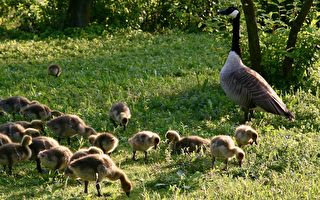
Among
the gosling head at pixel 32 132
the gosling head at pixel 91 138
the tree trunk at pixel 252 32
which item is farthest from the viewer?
the tree trunk at pixel 252 32

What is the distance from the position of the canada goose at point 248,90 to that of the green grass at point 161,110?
353 millimetres

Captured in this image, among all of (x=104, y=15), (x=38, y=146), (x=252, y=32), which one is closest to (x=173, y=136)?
(x=38, y=146)

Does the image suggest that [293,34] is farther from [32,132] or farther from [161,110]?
[32,132]

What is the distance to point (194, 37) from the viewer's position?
68.3 feet

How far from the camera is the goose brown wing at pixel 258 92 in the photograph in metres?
10.9

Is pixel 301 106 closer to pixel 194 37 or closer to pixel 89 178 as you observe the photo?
pixel 89 178

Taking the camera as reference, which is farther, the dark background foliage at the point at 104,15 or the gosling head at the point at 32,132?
the dark background foliage at the point at 104,15

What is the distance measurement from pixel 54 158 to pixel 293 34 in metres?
6.94

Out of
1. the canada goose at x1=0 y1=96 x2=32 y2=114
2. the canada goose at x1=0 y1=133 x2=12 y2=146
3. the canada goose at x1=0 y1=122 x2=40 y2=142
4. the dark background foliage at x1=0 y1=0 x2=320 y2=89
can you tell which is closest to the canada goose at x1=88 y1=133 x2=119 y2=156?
the canada goose at x1=0 y1=122 x2=40 y2=142

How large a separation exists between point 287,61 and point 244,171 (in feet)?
17.9

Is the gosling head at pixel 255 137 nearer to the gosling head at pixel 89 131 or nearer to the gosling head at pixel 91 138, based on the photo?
the gosling head at pixel 91 138

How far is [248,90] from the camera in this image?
1122 cm

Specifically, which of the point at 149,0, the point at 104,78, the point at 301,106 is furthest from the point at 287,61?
the point at 149,0

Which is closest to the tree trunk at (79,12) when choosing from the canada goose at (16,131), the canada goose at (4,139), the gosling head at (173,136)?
the canada goose at (16,131)
